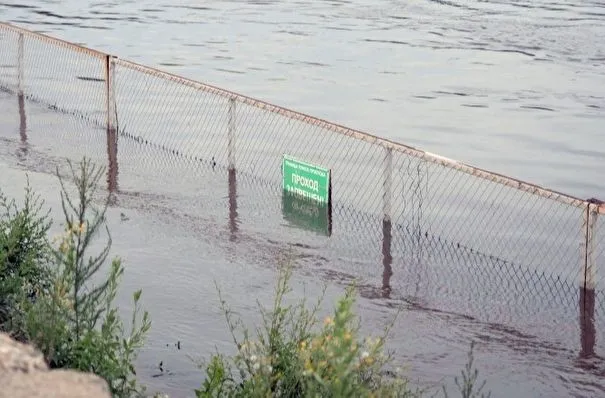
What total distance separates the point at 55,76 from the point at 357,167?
29.4 ft

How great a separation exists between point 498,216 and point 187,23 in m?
21.3

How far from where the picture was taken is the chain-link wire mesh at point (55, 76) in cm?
2127

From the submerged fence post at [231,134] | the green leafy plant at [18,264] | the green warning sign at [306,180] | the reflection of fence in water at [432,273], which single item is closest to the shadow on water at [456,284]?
the reflection of fence in water at [432,273]

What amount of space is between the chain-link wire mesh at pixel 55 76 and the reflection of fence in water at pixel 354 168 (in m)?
0.04

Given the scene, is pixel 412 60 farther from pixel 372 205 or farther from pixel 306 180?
pixel 306 180

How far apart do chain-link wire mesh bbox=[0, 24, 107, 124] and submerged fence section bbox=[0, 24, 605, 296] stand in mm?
40

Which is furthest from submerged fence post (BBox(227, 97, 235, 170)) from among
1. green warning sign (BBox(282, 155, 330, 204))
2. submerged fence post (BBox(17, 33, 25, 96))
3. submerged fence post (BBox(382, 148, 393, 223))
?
submerged fence post (BBox(17, 33, 25, 96))

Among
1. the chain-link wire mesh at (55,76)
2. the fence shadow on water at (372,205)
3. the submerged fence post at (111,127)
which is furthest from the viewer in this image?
the chain-link wire mesh at (55,76)

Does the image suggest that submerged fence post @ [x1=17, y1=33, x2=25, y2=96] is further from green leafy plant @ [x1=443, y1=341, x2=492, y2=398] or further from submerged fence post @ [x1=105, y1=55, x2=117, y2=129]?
green leafy plant @ [x1=443, y1=341, x2=492, y2=398]

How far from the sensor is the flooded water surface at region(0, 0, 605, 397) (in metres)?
11.3

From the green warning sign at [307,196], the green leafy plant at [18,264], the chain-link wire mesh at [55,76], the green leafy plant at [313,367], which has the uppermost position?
the green leafy plant at [313,367]

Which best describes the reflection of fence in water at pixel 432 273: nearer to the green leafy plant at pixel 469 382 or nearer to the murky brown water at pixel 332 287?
the murky brown water at pixel 332 287

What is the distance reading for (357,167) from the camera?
17984 mm

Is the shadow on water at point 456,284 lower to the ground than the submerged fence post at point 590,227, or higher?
lower
